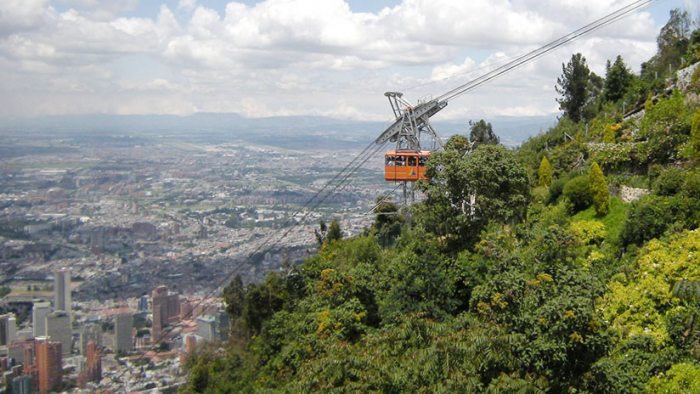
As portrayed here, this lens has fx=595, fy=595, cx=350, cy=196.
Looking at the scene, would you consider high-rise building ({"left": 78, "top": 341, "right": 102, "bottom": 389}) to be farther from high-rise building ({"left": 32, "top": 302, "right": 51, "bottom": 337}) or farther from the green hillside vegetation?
the green hillside vegetation

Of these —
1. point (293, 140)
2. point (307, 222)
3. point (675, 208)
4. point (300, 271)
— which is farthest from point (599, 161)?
point (293, 140)

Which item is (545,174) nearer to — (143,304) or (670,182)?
(670,182)

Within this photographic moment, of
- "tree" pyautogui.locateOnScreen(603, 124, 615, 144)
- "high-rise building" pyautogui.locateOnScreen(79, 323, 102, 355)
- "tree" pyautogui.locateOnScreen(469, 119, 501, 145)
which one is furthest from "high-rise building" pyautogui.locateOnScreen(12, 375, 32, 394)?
"tree" pyautogui.locateOnScreen(603, 124, 615, 144)

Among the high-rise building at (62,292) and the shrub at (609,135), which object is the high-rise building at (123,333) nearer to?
the high-rise building at (62,292)

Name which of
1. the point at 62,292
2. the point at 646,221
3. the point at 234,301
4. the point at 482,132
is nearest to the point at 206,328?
the point at 234,301

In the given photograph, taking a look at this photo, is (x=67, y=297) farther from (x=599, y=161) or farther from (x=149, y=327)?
(x=599, y=161)

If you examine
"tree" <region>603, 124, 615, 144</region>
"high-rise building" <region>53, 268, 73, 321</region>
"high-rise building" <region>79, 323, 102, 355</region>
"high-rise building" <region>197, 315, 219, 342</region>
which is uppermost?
"tree" <region>603, 124, 615, 144</region>
